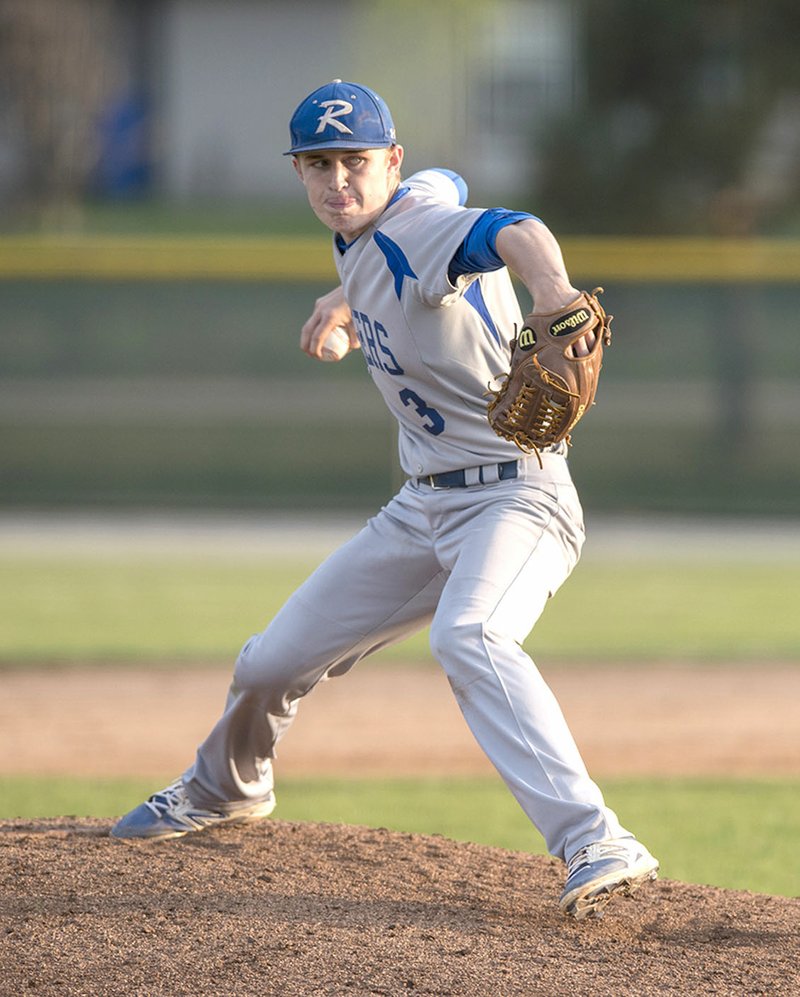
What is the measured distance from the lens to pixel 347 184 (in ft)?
11.8

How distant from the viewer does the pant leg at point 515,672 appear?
329 centimetres

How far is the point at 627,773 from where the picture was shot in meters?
5.76

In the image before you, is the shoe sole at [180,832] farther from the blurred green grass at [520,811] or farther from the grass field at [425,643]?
the grass field at [425,643]

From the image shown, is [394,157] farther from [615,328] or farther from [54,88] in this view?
[54,88]

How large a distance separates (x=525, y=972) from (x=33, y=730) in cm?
371

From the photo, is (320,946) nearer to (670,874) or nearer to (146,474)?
(670,874)

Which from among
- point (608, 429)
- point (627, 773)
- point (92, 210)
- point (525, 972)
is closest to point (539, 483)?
point (525, 972)

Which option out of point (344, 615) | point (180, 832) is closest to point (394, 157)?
point (344, 615)

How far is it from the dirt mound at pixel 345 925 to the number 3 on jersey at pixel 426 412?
1.07 m

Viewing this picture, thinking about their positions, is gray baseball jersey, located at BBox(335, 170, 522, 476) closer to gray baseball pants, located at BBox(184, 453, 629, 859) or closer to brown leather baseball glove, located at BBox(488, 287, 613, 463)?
gray baseball pants, located at BBox(184, 453, 629, 859)

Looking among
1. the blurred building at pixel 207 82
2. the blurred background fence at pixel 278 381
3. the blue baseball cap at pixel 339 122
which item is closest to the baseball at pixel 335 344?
the blue baseball cap at pixel 339 122

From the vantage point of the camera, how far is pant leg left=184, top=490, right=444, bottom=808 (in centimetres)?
379

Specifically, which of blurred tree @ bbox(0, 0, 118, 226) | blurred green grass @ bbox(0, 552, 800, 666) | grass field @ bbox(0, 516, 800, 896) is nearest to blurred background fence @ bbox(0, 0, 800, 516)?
grass field @ bbox(0, 516, 800, 896)

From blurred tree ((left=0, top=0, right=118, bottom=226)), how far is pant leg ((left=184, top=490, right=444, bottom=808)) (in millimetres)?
26329
